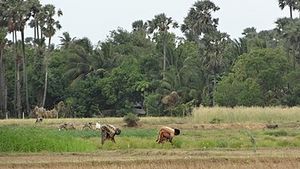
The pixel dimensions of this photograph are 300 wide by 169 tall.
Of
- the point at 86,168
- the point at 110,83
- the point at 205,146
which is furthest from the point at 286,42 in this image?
the point at 86,168

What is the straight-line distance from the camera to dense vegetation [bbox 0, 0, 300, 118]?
61.4 metres

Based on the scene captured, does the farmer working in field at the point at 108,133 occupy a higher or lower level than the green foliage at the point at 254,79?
lower

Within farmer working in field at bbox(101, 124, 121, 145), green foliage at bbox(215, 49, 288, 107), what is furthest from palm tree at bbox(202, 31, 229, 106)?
farmer working in field at bbox(101, 124, 121, 145)

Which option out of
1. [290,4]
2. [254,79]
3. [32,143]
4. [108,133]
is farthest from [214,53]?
[32,143]

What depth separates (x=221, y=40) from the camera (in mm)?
69562

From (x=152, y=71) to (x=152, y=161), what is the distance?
56711mm

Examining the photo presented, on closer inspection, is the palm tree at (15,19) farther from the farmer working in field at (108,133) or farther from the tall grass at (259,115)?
the farmer working in field at (108,133)

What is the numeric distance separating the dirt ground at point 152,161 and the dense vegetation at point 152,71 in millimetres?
39835

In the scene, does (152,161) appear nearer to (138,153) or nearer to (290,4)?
(138,153)

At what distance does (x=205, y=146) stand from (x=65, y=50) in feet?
174

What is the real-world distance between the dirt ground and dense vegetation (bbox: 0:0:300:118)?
39.8m

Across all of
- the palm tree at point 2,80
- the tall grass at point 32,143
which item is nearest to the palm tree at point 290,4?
the palm tree at point 2,80

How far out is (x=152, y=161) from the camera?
1861cm

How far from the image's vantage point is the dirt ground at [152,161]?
17781 mm
